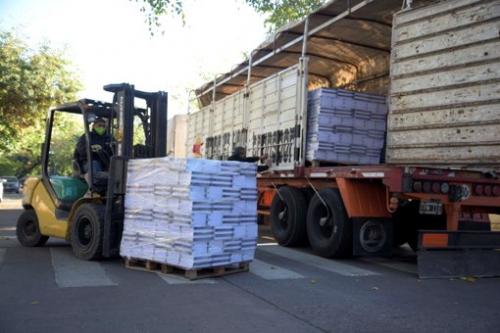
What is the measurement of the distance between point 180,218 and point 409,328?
9.58ft

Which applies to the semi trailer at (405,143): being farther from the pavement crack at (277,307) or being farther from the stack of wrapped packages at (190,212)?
the pavement crack at (277,307)

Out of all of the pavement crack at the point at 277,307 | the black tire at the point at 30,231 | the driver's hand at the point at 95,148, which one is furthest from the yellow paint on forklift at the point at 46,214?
the pavement crack at the point at 277,307

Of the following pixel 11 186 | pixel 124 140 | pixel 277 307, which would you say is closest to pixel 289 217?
pixel 124 140

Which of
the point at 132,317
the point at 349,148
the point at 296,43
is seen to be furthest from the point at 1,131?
the point at 132,317

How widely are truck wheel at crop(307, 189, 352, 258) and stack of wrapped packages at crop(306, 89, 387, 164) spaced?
2.89 ft

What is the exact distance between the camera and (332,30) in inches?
408

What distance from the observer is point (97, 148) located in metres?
8.61

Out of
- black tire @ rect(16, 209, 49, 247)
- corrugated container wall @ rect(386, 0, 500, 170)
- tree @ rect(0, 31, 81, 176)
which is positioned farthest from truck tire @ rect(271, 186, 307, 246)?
tree @ rect(0, 31, 81, 176)

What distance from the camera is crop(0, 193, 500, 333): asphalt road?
16.3 ft

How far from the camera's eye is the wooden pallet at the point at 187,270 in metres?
6.94

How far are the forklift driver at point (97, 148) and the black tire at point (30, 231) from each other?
5.61 feet

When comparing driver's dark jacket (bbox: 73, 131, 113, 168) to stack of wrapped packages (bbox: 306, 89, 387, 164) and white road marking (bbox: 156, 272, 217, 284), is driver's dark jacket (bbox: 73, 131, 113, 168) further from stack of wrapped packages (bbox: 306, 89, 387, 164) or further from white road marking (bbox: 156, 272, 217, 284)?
stack of wrapped packages (bbox: 306, 89, 387, 164)

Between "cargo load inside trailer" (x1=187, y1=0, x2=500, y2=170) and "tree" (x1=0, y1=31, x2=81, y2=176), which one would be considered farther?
"tree" (x1=0, y1=31, x2=81, y2=176)

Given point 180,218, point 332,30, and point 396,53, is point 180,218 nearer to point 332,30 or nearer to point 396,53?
point 396,53
